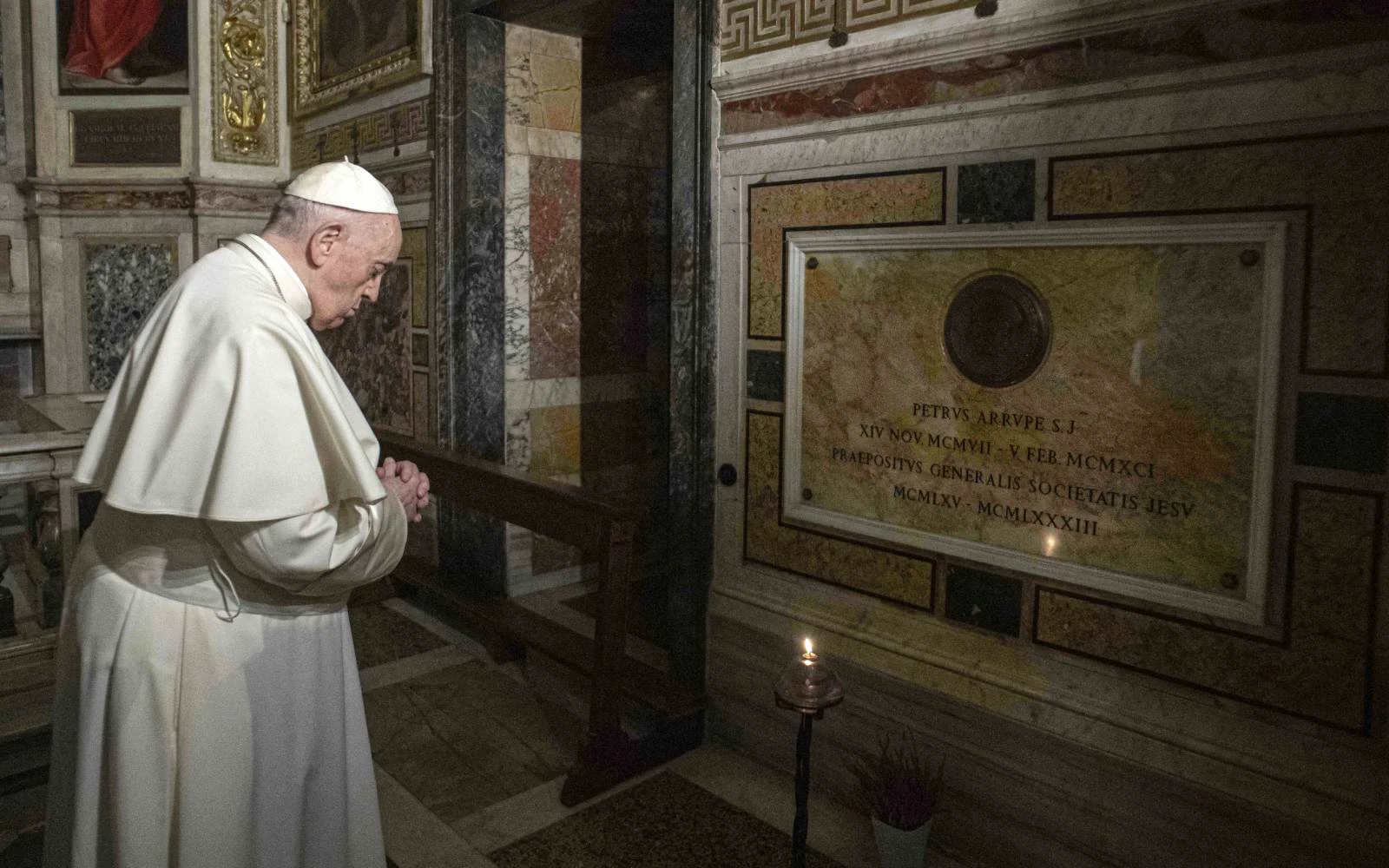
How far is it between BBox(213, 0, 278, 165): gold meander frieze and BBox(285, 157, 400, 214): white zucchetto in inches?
227

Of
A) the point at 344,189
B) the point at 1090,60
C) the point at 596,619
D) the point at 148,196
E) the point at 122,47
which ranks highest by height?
the point at 122,47

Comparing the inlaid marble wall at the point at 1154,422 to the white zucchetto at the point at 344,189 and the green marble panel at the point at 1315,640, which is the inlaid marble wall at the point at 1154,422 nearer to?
the green marble panel at the point at 1315,640

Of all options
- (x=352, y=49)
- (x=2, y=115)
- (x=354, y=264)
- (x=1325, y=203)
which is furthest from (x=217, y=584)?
(x=2, y=115)

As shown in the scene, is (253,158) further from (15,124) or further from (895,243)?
(895,243)

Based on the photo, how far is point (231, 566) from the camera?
6.88 ft

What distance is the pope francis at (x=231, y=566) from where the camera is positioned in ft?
6.37

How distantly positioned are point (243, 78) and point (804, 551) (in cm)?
583

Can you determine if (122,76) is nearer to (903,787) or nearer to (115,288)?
(115,288)

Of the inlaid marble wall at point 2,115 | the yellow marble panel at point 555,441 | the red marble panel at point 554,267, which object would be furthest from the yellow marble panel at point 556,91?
the inlaid marble wall at point 2,115

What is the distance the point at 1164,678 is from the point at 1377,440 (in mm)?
824

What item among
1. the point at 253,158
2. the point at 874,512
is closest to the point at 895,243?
the point at 874,512

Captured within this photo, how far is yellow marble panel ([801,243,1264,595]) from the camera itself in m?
2.61

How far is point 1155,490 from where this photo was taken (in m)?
2.73

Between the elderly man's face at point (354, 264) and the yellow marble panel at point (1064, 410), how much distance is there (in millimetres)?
1660
